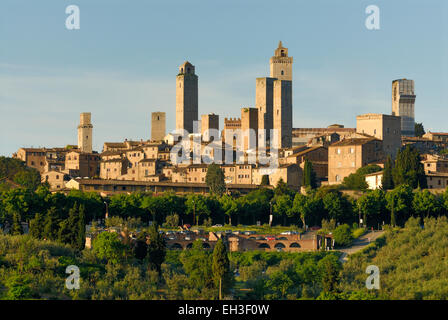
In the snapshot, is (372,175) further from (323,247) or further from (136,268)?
(136,268)

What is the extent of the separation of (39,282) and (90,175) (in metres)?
53.9

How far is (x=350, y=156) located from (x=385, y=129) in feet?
19.3

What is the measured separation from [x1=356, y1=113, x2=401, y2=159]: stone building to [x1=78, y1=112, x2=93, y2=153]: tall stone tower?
35435 millimetres

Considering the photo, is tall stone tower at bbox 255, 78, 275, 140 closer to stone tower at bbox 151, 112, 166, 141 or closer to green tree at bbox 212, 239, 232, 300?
stone tower at bbox 151, 112, 166, 141

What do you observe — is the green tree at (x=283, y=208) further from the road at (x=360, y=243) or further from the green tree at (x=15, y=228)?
the green tree at (x=15, y=228)

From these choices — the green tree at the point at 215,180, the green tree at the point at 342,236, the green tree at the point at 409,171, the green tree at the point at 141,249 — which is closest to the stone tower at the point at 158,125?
the green tree at the point at 215,180

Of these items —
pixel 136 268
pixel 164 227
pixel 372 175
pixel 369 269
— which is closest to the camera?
Answer: pixel 136 268

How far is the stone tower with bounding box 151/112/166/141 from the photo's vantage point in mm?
113750

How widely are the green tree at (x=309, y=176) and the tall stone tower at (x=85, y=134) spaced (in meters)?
36.0

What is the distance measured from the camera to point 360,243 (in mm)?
66438

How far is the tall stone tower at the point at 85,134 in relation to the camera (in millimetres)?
115438

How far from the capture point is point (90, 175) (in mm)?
101375

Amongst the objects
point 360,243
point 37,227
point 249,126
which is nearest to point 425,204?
point 360,243
